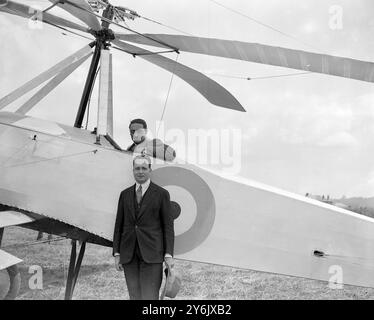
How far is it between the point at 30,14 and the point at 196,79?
242cm

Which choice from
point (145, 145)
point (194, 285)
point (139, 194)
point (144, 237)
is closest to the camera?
point (144, 237)

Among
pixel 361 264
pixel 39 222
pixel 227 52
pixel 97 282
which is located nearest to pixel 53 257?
pixel 97 282

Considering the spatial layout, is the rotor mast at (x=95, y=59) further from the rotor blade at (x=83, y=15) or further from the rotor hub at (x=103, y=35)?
the rotor blade at (x=83, y=15)

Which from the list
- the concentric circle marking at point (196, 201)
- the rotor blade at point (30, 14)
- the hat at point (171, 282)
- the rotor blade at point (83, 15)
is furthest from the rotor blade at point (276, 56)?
the hat at point (171, 282)

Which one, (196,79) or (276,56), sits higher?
(196,79)

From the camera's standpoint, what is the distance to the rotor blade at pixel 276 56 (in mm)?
3335

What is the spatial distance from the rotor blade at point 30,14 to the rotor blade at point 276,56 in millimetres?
1207

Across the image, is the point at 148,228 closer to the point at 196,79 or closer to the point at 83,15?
the point at 196,79

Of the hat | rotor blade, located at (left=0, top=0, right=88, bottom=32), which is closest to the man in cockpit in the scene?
the hat

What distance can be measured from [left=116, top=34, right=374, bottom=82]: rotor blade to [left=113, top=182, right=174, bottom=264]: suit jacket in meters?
2.02

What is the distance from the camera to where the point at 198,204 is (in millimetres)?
3322

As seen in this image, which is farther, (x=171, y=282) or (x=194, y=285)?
(x=194, y=285)

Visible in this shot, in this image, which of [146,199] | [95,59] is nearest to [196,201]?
[146,199]
